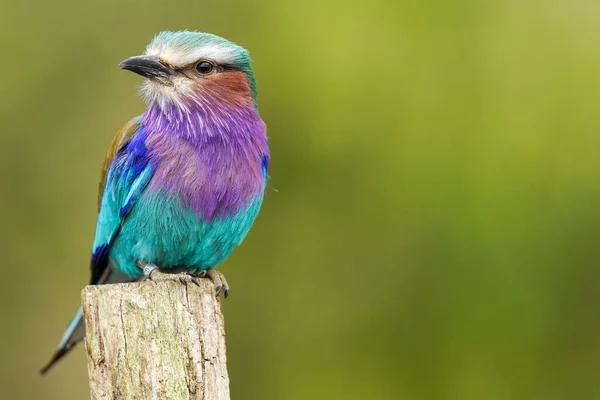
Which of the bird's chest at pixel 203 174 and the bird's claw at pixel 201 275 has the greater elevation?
the bird's chest at pixel 203 174

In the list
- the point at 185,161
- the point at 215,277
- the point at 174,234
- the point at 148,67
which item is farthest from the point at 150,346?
the point at 148,67

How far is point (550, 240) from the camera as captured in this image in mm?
7066

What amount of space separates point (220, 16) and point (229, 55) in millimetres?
3278

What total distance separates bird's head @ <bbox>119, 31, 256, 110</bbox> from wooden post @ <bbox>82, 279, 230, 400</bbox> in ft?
3.93

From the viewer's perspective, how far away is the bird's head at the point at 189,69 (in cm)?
443

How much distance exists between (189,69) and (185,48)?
0.38 feet

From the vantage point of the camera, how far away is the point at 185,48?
14.5 ft

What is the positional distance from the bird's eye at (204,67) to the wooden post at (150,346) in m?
1.30

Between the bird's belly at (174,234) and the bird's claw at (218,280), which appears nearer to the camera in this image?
the bird's belly at (174,234)

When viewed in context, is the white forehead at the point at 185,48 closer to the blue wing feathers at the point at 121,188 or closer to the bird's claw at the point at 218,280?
the blue wing feathers at the point at 121,188

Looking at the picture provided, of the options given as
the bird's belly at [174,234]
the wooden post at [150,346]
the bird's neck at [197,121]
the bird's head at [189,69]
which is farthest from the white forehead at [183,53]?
the wooden post at [150,346]

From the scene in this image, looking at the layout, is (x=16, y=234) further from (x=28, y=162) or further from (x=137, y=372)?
(x=137, y=372)

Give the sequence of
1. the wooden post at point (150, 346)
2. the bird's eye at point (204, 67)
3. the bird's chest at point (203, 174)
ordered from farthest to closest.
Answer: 1. the bird's eye at point (204, 67)
2. the bird's chest at point (203, 174)
3. the wooden post at point (150, 346)

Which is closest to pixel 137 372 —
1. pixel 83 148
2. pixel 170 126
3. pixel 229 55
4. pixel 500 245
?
pixel 170 126
